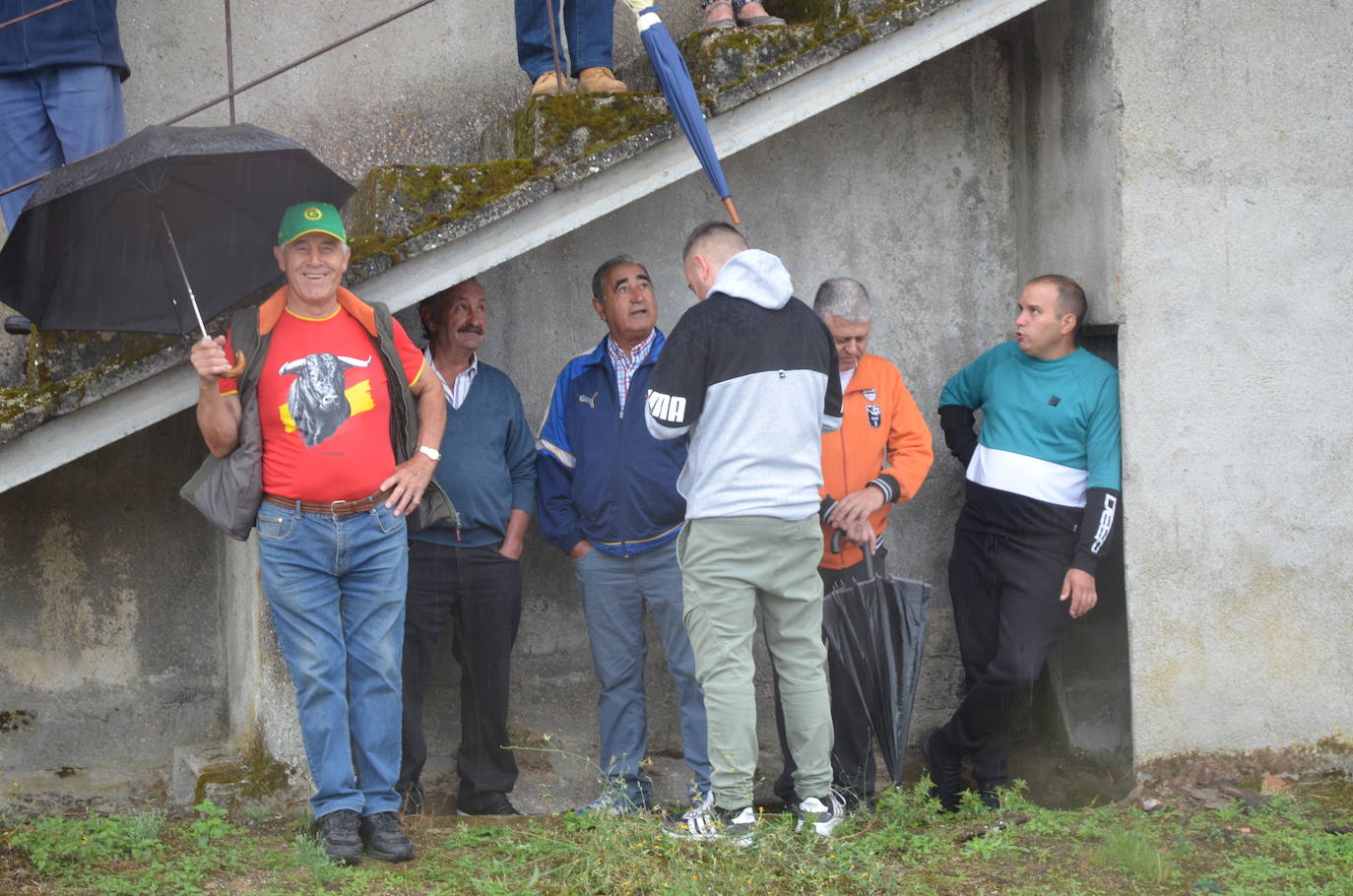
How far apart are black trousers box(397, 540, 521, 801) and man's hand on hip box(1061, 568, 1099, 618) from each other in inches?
86.7

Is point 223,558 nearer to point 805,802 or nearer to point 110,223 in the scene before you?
point 110,223

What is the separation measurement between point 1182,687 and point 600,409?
2.60m

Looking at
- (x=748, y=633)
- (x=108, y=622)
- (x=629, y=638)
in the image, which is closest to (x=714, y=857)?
(x=748, y=633)

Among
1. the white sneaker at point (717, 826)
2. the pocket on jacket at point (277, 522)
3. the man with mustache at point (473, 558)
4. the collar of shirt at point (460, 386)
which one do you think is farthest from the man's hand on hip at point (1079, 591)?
the pocket on jacket at point (277, 522)

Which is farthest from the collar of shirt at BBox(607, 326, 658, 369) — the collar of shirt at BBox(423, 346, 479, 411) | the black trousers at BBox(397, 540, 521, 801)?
the black trousers at BBox(397, 540, 521, 801)

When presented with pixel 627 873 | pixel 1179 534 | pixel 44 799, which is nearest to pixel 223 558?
pixel 44 799

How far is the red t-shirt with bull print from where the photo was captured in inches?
177

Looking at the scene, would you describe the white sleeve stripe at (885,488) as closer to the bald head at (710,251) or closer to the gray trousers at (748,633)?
the gray trousers at (748,633)

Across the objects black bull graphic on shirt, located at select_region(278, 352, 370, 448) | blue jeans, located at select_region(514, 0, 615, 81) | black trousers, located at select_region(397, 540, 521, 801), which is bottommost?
black trousers, located at select_region(397, 540, 521, 801)

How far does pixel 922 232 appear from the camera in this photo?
254 inches

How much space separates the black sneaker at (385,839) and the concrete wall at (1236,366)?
296cm

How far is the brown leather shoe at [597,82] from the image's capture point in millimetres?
5246

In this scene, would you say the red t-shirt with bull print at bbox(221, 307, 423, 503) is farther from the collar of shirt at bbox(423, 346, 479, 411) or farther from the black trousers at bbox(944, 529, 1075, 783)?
the black trousers at bbox(944, 529, 1075, 783)

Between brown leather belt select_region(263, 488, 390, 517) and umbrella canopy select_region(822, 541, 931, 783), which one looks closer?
brown leather belt select_region(263, 488, 390, 517)
